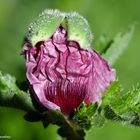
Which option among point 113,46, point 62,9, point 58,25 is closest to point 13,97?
point 58,25

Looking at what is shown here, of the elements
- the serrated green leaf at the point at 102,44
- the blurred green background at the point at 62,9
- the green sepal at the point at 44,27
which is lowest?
the blurred green background at the point at 62,9

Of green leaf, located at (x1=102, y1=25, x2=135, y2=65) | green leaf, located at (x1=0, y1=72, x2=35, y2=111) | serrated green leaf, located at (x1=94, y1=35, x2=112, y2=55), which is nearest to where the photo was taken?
green leaf, located at (x1=0, y1=72, x2=35, y2=111)

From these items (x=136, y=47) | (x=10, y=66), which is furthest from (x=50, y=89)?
(x=136, y=47)

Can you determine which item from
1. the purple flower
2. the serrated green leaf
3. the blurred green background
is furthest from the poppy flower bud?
the blurred green background

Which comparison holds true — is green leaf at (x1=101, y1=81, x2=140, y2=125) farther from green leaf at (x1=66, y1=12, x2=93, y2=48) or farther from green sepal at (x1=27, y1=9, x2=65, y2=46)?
green sepal at (x1=27, y1=9, x2=65, y2=46)

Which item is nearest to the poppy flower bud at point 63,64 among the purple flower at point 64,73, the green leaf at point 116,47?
the purple flower at point 64,73

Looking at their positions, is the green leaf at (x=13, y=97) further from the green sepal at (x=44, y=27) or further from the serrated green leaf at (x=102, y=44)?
the serrated green leaf at (x=102, y=44)
